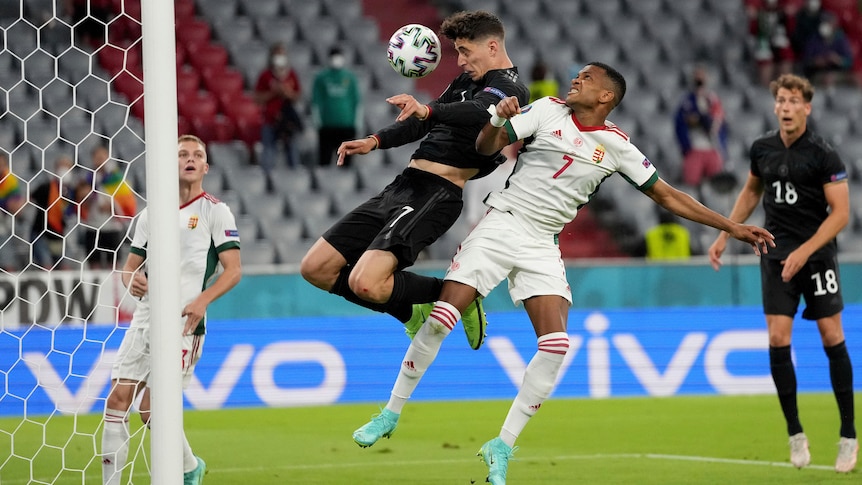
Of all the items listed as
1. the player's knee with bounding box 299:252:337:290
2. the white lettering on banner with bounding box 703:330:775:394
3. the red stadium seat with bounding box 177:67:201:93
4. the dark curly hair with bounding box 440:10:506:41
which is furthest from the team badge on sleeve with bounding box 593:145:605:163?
the red stadium seat with bounding box 177:67:201:93

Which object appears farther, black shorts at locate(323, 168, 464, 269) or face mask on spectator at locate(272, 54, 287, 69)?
face mask on spectator at locate(272, 54, 287, 69)

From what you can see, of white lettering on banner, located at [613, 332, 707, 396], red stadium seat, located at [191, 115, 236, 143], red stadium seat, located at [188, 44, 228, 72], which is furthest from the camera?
red stadium seat, located at [188, 44, 228, 72]

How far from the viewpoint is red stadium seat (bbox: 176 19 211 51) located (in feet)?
52.6

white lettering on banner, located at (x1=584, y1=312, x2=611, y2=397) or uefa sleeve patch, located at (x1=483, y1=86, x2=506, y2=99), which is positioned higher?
uefa sleeve patch, located at (x1=483, y1=86, x2=506, y2=99)

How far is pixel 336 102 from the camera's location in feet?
48.0

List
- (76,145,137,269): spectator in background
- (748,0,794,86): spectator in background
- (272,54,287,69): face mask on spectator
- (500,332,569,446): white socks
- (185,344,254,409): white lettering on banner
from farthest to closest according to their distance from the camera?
(748,0,794,86): spectator in background, (272,54,287,69): face mask on spectator, (185,344,254,409): white lettering on banner, (76,145,137,269): spectator in background, (500,332,569,446): white socks

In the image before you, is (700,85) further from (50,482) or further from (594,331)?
(50,482)

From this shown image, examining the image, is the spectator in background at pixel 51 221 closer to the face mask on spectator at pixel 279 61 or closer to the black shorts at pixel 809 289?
the face mask on spectator at pixel 279 61

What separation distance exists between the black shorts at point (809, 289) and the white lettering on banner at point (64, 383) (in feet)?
18.0

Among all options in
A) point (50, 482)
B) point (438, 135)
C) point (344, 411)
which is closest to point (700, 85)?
point (344, 411)

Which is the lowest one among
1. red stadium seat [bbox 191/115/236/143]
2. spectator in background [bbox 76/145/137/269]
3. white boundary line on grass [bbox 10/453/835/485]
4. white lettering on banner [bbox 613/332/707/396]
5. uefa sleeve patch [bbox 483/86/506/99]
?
white lettering on banner [bbox 613/332/707/396]

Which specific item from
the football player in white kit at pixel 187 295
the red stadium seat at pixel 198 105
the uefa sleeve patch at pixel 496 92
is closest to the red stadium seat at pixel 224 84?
the red stadium seat at pixel 198 105

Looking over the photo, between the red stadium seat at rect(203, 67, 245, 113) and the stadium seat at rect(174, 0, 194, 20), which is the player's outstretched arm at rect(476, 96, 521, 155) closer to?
the red stadium seat at rect(203, 67, 245, 113)

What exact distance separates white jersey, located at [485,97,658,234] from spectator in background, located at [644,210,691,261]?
24.4 feet
